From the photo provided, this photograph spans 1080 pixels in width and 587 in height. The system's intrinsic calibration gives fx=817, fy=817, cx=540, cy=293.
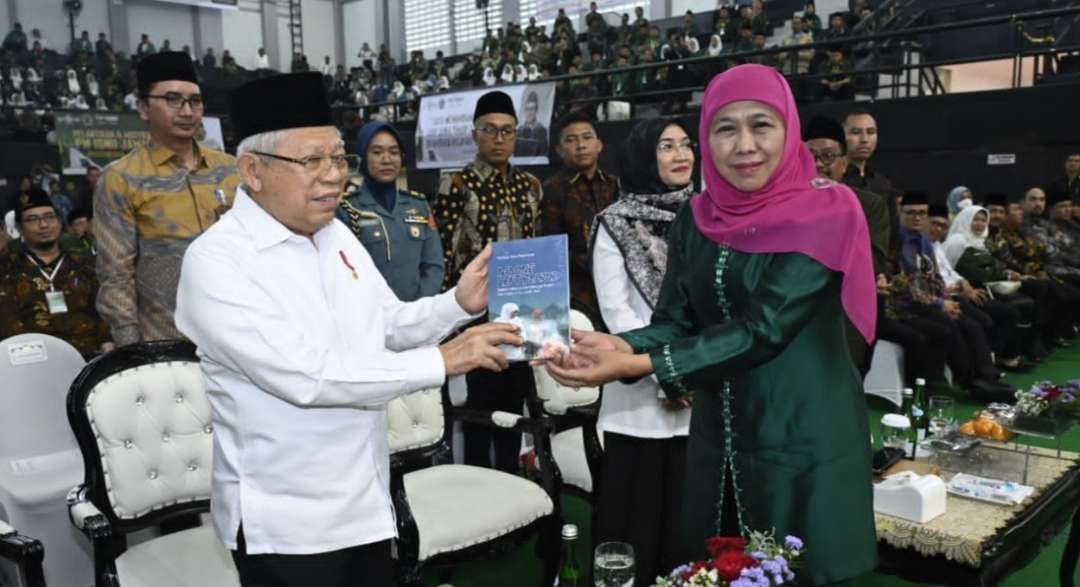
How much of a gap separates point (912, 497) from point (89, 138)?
39.4ft

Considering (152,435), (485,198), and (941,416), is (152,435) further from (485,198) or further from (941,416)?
(941,416)

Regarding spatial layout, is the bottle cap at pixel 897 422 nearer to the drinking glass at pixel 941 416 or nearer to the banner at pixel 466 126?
the drinking glass at pixel 941 416

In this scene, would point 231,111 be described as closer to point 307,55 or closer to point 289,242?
point 289,242

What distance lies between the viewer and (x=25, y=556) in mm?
1801

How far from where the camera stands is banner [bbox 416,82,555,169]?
9352 millimetres

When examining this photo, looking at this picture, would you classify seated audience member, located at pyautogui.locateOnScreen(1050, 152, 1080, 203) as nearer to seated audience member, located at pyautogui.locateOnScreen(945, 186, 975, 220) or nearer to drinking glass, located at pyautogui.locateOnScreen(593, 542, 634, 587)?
seated audience member, located at pyautogui.locateOnScreen(945, 186, 975, 220)

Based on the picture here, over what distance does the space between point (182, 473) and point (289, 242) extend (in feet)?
3.38

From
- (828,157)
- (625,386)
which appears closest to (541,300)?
(625,386)

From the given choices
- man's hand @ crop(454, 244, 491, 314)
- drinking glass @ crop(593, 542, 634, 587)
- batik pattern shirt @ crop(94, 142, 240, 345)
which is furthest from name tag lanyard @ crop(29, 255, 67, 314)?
drinking glass @ crop(593, 542, 634, 587)

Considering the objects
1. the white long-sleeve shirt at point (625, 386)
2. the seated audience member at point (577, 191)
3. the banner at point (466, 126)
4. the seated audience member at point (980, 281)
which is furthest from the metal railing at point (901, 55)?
the white long-sleeve shirt at point (625, 386)

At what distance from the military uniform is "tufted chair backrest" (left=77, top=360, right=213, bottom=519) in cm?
119

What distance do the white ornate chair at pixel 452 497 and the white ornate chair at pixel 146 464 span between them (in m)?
0.48

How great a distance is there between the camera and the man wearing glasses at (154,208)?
2703 mm

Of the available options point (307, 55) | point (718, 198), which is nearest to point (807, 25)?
point (718, 198)
